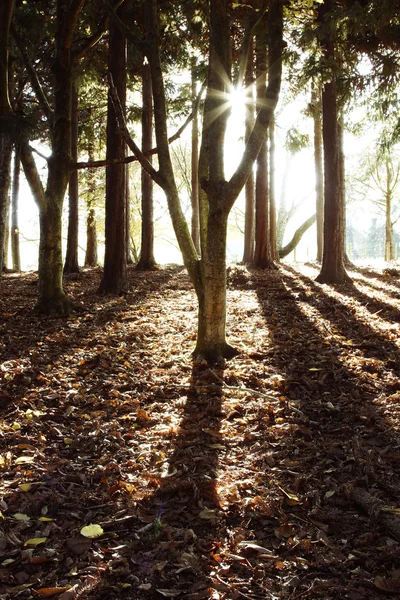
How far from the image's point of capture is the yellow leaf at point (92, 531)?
8.45 feet

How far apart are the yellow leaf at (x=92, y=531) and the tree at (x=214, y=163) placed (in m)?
2.98

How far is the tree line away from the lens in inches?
210

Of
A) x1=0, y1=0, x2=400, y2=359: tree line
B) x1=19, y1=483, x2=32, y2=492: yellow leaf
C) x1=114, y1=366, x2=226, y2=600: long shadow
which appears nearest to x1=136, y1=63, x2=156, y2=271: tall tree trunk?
x1=0, y1=0, x2=400, y2=359: tree line

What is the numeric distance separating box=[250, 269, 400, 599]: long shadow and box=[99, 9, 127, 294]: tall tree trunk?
4642 millimetres

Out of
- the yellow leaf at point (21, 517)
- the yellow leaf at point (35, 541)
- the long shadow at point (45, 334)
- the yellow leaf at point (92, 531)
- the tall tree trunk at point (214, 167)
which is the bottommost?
the yellow leaf at point (35, 541)

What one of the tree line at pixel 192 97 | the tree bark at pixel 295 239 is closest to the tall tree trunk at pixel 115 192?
the tree line at pixel 192 97

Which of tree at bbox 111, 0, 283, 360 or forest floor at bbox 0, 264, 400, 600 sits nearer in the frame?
forest floor at bbox 0, 264, 400, 600

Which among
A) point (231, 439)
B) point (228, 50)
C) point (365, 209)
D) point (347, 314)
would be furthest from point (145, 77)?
point (365, 209)

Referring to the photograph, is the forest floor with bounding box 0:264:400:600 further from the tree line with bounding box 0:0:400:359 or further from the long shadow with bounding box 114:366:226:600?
the tree line with bounding box 0:0:400:359

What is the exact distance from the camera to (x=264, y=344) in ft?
19.6

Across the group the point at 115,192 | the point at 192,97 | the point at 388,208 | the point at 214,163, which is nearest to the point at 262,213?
the point at 192,97

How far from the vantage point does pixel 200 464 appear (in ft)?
11.0

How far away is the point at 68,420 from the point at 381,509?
2698 millimetres

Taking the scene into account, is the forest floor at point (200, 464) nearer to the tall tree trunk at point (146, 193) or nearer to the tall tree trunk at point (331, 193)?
the tall tree trunk at point (331, 193)
